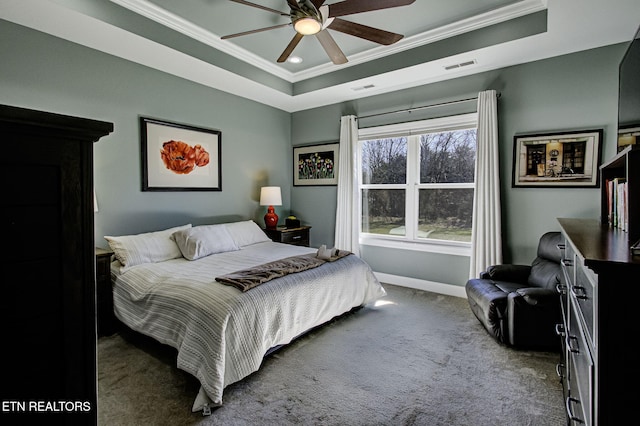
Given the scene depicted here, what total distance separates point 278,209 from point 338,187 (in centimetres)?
112

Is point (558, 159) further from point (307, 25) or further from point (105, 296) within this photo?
point (105, 296)

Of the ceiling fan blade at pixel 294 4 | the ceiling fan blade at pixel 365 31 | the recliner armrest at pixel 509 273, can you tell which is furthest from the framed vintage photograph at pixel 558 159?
the ceiling fan blade at pixel 294 4

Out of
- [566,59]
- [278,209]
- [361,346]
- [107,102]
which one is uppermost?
[566,59]

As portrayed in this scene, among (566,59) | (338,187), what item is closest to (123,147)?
(338,187)

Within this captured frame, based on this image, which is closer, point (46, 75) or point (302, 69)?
point (46, 75)

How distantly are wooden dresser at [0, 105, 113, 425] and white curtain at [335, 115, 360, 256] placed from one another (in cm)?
393

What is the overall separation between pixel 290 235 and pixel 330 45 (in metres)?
2.69

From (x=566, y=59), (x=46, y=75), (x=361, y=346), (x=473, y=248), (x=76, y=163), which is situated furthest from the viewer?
(x=473, y=248)

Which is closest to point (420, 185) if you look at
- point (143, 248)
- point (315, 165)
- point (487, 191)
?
point (487, 191)

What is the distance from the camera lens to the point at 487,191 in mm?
3625

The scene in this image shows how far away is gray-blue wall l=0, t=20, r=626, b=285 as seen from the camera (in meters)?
2.97

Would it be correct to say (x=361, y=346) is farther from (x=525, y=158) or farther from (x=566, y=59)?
(x=566, y=59)

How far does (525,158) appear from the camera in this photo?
351 cm

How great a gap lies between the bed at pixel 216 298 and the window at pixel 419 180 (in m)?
1.31
